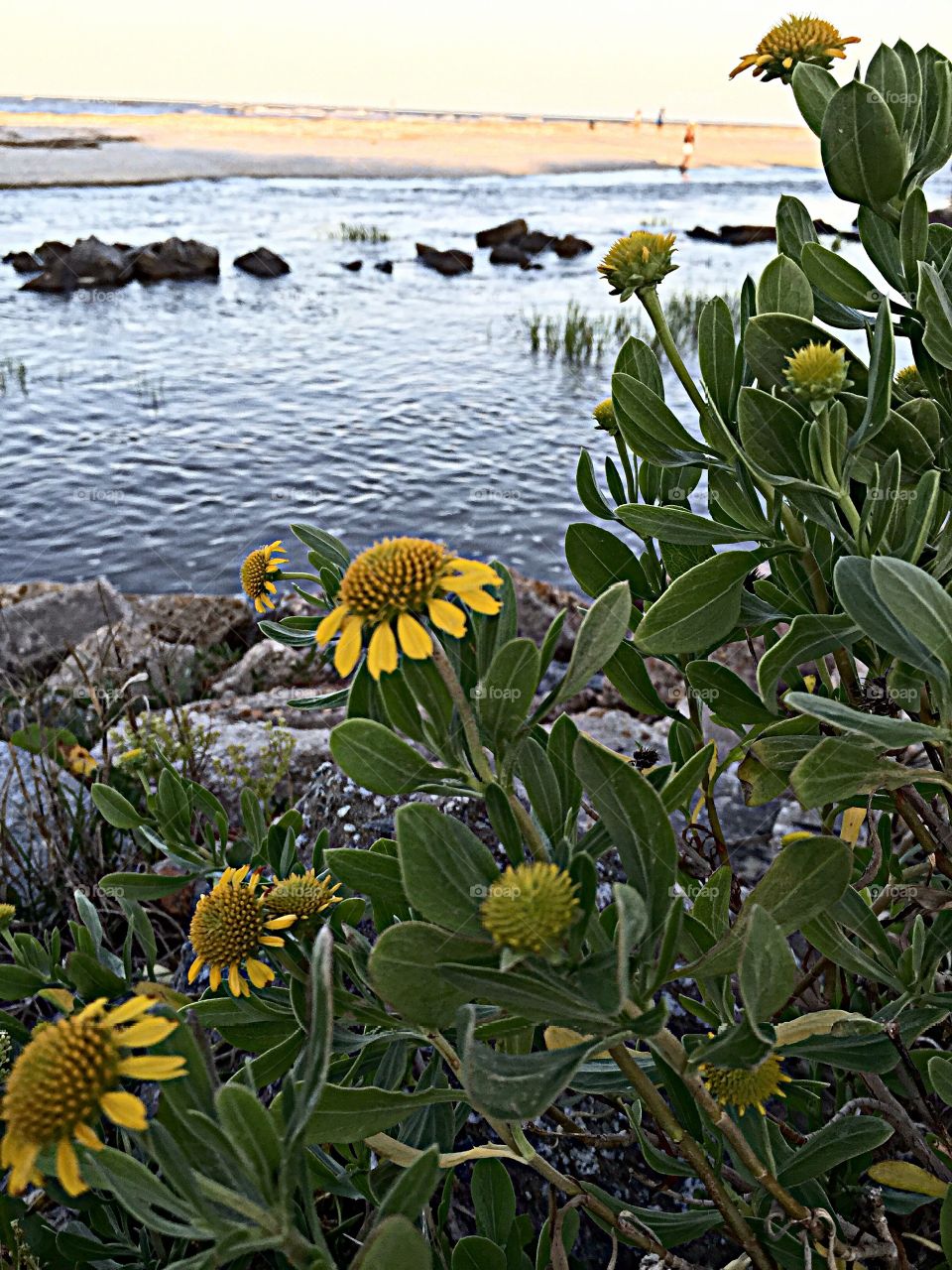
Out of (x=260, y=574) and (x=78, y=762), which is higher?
(x=260, y=574)

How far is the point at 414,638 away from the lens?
619mm

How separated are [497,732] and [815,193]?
3203 centimetres

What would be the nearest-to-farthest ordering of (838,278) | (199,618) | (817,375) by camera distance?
(817,375) < (838,278) < (199,618)

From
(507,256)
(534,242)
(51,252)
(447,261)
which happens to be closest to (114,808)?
(447,261)

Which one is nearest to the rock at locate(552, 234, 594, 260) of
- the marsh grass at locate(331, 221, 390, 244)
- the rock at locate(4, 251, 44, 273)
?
the marsh grass at locate(331, 221, 390, 244)

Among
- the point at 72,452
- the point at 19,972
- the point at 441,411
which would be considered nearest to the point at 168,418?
the point at 72,452

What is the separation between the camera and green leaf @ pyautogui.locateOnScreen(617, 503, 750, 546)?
876mm

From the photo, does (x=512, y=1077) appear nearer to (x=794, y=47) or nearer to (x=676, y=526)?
(x=676, y=526)

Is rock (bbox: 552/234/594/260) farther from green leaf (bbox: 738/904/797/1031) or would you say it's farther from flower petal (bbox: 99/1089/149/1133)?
flower petal (bbox: 99/1089/149/1133)

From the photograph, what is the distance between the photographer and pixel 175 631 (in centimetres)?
499

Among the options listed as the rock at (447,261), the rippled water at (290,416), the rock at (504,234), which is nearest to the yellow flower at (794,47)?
the rippled water at (290,416)

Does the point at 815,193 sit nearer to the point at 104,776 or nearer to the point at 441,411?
the point at 441,411

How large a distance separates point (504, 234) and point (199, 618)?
53.5ft

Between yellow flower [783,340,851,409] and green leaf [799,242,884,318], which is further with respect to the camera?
green leaf [799,242,884,318]
